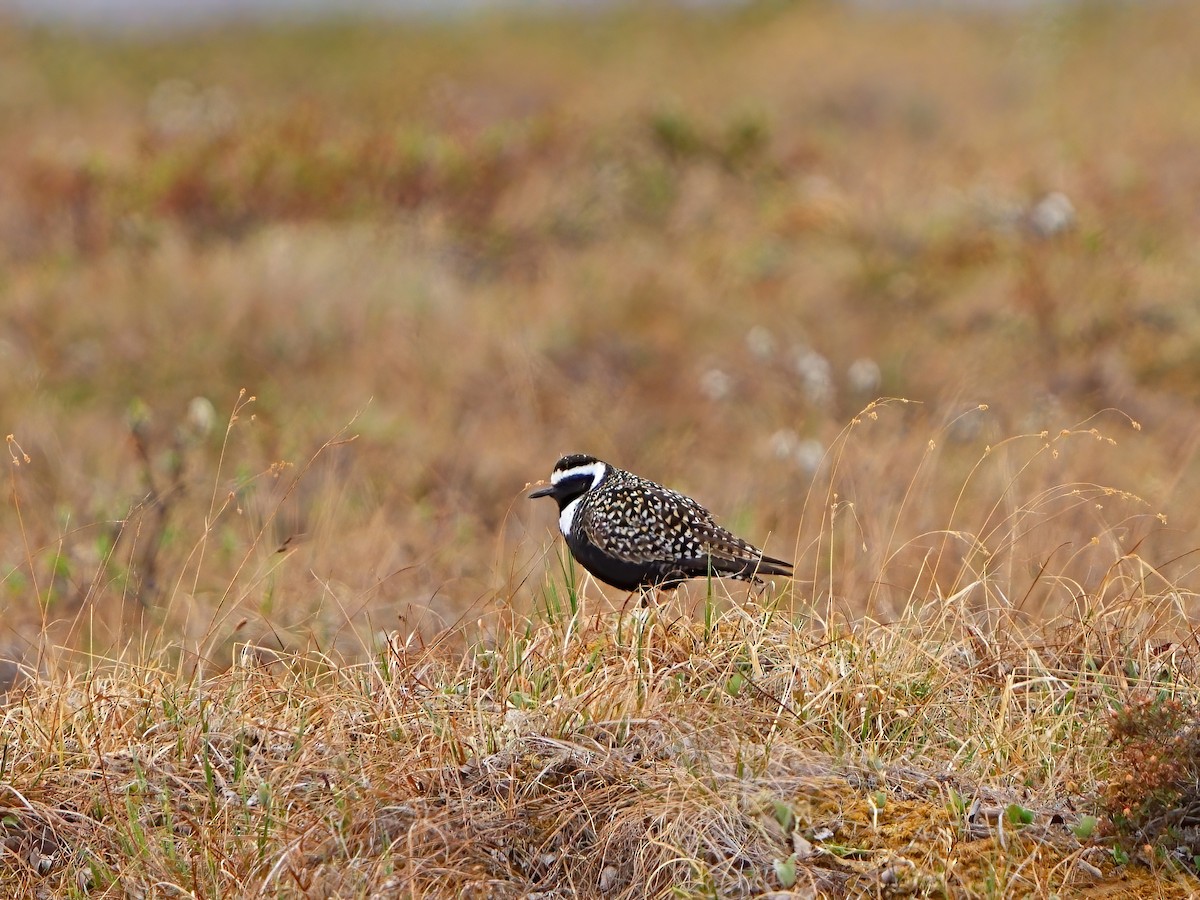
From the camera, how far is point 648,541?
5.24 meters

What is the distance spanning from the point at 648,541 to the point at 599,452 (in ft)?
15.3

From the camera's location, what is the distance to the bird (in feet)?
17.1

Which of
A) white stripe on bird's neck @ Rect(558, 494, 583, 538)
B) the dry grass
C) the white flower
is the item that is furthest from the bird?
the white flower

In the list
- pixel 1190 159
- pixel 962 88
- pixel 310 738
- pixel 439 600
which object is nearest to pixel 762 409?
pixel 439 600

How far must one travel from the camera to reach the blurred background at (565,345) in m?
6.89

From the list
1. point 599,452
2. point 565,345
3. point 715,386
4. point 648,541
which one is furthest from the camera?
point 565,345

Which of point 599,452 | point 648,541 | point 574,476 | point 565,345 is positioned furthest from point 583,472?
point 565,345

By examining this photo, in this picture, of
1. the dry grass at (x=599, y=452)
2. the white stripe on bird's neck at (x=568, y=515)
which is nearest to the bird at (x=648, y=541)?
the white stripe on bird's neck at (x=568, y=515)

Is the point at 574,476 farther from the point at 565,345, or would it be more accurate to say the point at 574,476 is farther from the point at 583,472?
the point at 565,345

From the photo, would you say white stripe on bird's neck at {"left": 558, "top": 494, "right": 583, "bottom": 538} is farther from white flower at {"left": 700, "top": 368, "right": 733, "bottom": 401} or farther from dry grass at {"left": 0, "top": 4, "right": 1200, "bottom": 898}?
white flower at {"left": 700, "top": 368, "right": 733, "bottom": 401}

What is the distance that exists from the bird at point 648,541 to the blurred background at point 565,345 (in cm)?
18

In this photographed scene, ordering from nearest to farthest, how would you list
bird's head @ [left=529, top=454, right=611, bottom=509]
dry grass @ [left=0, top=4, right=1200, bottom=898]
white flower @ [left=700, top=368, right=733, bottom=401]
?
1. dry grass @ [left=0, top=4, right=1200, bottom=898]
2. bird's head @ [left=529, top=454, right=611, bottom=509]
3. white flower @ [left=700, top=368, right=733, bottom=401]

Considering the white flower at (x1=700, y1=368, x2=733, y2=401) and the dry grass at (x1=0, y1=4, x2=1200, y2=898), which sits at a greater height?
the dry grass at (x1=0, y1=4, x2=1200, y2=898)

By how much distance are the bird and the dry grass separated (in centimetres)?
18
